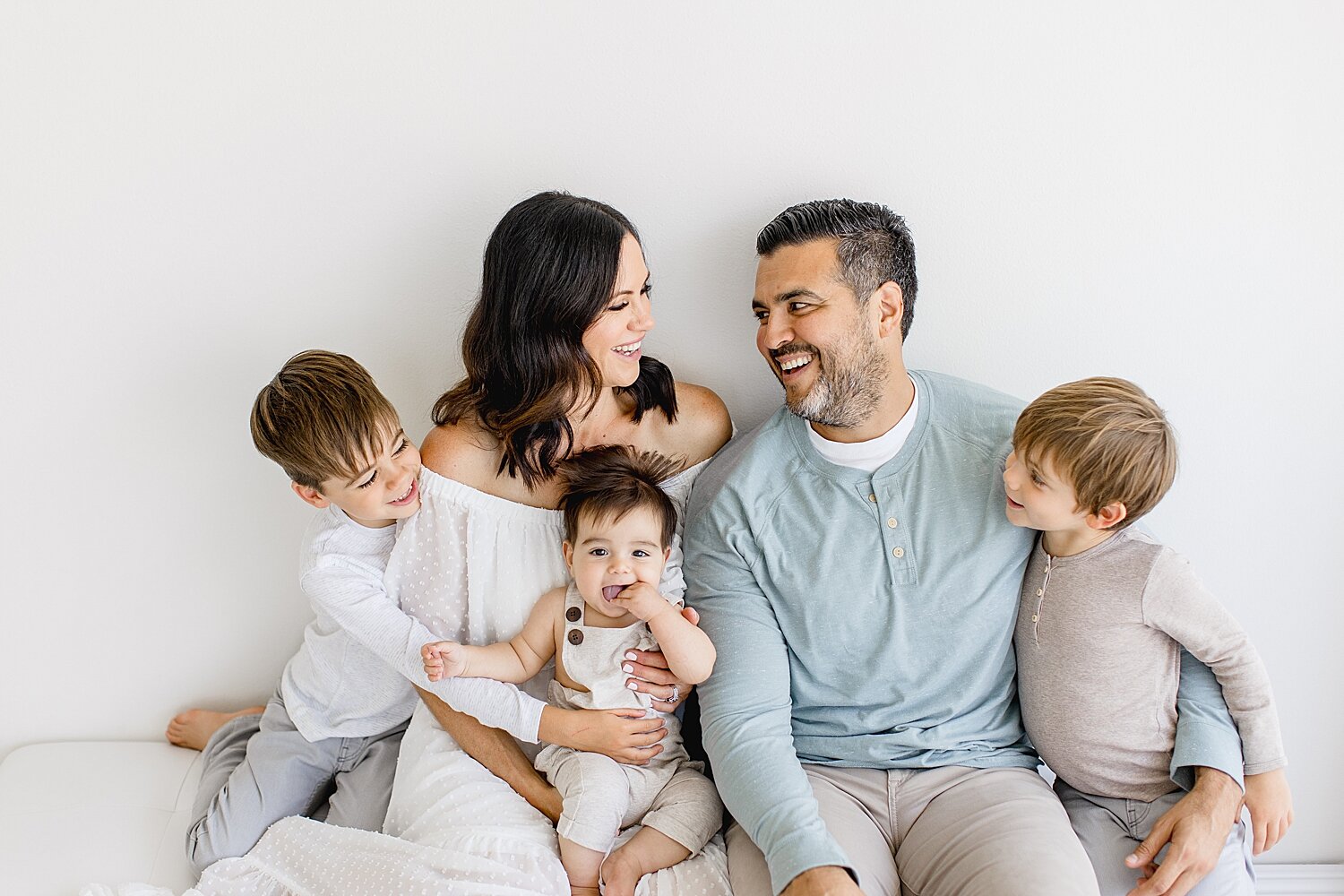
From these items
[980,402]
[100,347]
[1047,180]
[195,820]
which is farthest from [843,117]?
[195,820]

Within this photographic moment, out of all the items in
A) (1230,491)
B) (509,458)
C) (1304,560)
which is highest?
(509,458)

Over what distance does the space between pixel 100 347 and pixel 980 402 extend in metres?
1.74

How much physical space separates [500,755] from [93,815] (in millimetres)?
818

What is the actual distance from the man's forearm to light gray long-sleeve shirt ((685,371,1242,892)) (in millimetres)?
326

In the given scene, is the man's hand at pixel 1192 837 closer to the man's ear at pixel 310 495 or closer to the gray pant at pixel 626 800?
the gray pant at pixel 626 800

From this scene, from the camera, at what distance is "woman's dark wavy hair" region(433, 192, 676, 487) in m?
1.72

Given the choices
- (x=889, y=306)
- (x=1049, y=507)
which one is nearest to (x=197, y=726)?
(x=889, y=306)

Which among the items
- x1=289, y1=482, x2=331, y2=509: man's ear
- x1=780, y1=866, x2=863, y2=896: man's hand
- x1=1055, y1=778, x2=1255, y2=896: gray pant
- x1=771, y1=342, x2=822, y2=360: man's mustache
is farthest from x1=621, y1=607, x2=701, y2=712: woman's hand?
x1=1055, y1=778, x2=1255, y2=896: gray pant

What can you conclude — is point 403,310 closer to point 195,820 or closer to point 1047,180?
point 195,820

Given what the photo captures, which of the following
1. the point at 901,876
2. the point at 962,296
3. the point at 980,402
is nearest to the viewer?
the point at 901,876

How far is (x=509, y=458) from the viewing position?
6.04ft

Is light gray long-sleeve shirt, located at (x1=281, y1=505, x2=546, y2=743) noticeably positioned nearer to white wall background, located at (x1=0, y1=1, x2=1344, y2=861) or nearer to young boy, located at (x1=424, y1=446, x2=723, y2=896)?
young boy, located at (x1=424, y1=446, x2=723, y2=896)

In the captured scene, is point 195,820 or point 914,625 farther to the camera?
point 195,820

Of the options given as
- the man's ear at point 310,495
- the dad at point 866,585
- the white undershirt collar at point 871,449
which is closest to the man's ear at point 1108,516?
the dad at point 866,585
